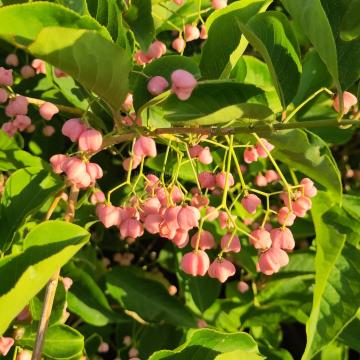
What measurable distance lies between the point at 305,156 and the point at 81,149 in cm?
39

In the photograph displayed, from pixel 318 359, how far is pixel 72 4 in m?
1.21

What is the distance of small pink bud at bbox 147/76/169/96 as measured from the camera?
3.18ft

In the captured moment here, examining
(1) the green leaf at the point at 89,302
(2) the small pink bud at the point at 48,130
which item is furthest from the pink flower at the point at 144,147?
(2) the small pink bud at the point at 48,130

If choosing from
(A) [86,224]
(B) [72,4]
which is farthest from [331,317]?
(B) [72,4]

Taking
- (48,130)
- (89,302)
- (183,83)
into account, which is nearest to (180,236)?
(183,83)

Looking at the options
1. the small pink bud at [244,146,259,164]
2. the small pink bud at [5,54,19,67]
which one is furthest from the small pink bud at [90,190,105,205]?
the small pink bud at [5,54,19,67]

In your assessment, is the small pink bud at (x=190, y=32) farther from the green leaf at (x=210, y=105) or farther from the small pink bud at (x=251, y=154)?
the green leaf at (x=210, y=105)

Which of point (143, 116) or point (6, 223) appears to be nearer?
point (143, 116)

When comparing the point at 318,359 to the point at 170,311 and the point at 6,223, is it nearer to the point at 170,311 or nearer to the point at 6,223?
the point at 170,311

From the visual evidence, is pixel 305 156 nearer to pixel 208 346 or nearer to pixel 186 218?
pixel 186 218

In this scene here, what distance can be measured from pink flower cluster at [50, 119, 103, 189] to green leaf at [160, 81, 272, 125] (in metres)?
0.15

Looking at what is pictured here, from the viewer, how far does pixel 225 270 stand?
129 centimetres

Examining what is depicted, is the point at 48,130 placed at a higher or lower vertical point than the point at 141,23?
lower

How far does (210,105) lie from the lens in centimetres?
99
